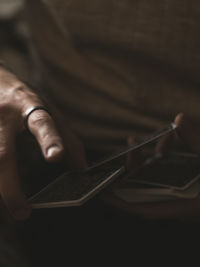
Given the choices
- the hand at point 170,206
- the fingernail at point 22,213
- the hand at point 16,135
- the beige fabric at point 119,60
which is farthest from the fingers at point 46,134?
the beige fabric at point 119,60

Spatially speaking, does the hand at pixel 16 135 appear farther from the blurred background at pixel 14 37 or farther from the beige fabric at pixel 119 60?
the blurred background at pixel 14 37

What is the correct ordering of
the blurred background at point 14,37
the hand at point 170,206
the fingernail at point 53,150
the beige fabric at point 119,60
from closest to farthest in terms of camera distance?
1. the fingernail at point 53,150
2. the hand at point 170,206
3. the beige fabric at point 119,60
4. the blurred background at point 14,37

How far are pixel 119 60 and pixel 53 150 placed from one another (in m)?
0.56

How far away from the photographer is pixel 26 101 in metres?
0.75

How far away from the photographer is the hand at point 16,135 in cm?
64

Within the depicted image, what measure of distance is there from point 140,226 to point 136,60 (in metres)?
0.48

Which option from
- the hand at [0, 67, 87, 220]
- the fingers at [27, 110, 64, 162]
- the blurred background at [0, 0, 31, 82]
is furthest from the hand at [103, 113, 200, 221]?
the blurred background at [0, 0, 31, 82]

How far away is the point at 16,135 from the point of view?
74 cm

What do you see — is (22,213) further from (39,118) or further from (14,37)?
(14,37)

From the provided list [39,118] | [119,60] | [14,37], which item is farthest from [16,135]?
[14,37]

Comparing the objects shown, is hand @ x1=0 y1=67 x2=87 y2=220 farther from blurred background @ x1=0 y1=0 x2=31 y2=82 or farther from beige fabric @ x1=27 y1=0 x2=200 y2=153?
blurred background @ x1=0 y1=0 x2=31 y2=82

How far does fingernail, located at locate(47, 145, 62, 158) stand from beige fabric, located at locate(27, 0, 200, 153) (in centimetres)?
52

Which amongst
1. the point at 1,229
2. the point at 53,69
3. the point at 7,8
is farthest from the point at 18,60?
the point at 1,229

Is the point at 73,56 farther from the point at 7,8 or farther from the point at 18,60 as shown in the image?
the point at 7,8
